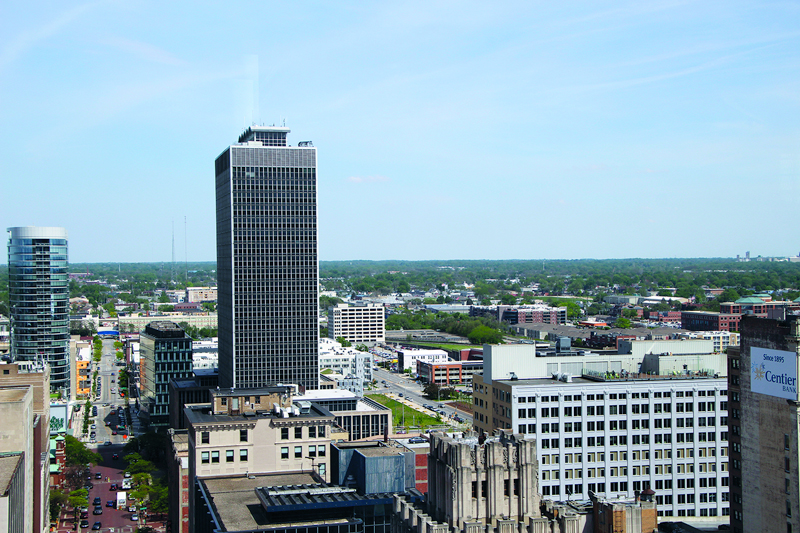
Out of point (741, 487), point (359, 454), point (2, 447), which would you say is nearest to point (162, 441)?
point (2, 447)

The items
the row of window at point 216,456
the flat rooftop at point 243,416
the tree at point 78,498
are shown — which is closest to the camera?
the row of window at point 216,456

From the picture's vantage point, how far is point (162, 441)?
173 meters

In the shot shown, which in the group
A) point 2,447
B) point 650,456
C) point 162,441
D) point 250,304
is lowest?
point 162,441

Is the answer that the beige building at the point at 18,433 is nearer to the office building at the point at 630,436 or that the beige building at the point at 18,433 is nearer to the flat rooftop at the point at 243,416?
the flat rooftop at the point at 243,416

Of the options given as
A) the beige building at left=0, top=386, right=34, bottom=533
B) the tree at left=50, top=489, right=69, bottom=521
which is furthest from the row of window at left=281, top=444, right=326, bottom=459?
the tree at left=50, top=489, right=69, bottom=521

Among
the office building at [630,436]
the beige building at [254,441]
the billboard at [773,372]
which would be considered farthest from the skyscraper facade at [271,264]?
the billboard at [773,372]

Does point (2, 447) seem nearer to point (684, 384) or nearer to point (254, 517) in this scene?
point (254, 517)

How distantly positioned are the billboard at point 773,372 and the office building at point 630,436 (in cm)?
3826

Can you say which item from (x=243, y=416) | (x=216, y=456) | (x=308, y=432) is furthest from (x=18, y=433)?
(x=308, y=432)

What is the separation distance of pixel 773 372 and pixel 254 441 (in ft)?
172

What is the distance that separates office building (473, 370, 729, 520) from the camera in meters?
107

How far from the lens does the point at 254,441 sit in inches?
3546

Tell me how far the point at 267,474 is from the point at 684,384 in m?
55.8

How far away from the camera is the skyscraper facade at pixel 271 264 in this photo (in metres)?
160
